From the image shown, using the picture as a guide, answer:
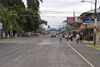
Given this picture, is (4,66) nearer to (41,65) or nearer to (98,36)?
(41,65)

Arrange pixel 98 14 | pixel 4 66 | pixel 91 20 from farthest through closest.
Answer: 1. pixel 98 14
2. pixel 91 20
3. pixel 4 66

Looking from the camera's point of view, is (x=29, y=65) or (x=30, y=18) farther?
(x=30, y=18)

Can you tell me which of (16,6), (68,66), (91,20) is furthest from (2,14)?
(16,6)

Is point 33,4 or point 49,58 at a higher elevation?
point 33,4

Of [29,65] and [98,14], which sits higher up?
[98,14]

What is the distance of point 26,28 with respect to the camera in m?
71.1

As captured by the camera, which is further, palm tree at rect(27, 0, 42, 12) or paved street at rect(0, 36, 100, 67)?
palm tree at rect(27, 0, 42, 12)

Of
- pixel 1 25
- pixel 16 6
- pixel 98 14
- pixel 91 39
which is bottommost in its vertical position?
pixel 91 39

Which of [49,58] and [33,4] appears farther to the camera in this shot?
[33,4]

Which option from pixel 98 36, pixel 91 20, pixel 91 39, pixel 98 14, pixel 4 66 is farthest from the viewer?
pixel 91 39

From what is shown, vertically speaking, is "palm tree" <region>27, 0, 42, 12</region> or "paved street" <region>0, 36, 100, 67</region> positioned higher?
"palm tree" <region>27, 0, 42, 12</region>

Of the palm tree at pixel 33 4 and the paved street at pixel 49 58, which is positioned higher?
the palm tree at pixel 33 4

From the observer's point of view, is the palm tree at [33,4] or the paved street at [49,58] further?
the palm tree at [33,4]

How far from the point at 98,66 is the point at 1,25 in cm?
2487
